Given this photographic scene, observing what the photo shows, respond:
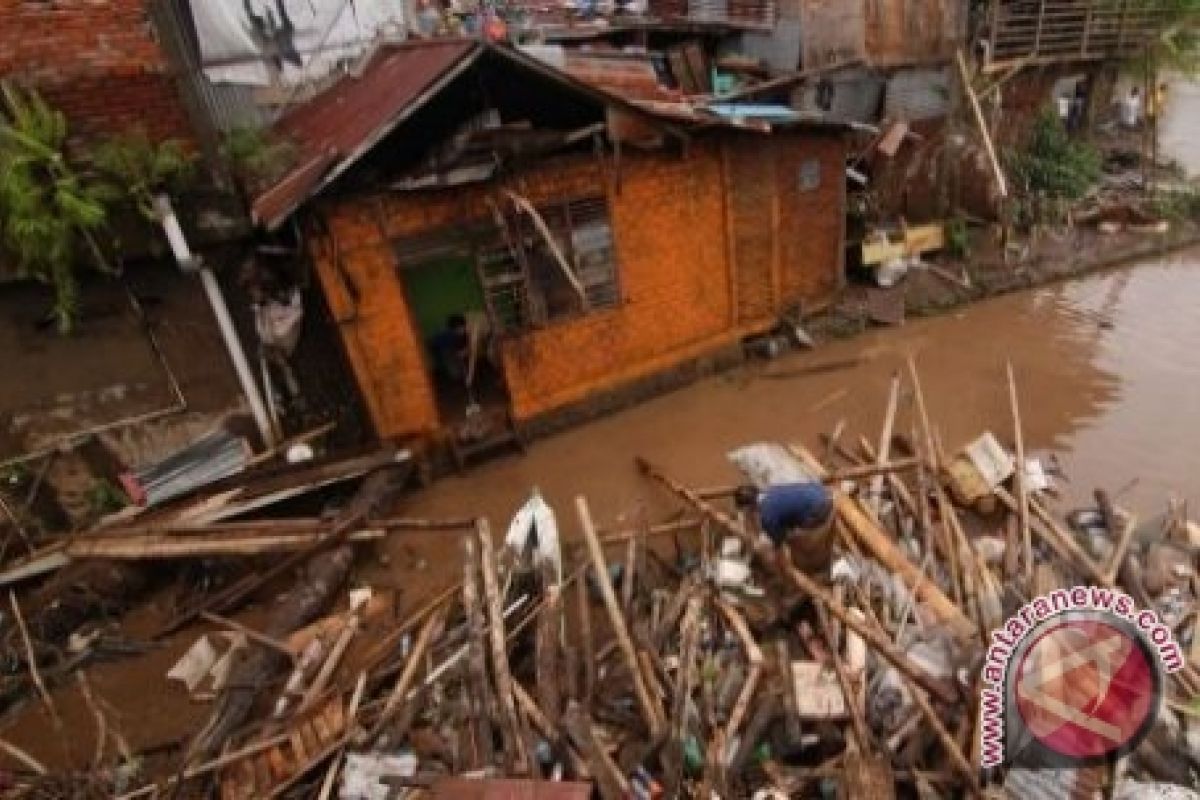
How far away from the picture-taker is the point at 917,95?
17.0 m

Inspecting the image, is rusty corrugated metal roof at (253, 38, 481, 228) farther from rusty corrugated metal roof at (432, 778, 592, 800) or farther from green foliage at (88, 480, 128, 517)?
rusty corrugated metal roof at (432, 778, 592, 800)

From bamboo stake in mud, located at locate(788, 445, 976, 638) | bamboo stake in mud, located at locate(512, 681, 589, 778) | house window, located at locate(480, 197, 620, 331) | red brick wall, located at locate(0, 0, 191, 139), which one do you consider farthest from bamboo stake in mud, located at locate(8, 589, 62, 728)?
bamboo stake in mud, located at locate(788, 445, 976, 638)

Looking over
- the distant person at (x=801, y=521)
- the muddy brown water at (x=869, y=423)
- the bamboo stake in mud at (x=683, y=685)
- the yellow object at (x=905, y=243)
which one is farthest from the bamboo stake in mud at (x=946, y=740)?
the yellow object at (x=905, y=243)

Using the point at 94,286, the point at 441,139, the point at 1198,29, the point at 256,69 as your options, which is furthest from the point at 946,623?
the point at 1198,29

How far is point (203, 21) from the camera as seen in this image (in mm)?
10695

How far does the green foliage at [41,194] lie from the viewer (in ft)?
22.2

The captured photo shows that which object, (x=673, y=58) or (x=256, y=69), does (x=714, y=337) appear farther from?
(x=673, y=58)

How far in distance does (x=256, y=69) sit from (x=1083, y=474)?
13.2 metres

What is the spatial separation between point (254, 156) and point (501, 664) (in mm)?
7248

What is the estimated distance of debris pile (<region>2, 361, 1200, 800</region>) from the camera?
204 inches

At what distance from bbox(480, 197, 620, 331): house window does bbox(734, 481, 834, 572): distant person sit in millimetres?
4040

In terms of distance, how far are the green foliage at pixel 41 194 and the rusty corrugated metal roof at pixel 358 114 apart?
156 centimetres

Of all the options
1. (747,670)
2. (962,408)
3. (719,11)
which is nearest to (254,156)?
(747,670)

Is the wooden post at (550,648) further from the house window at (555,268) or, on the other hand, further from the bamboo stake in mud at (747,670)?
the house window at (555,268)
